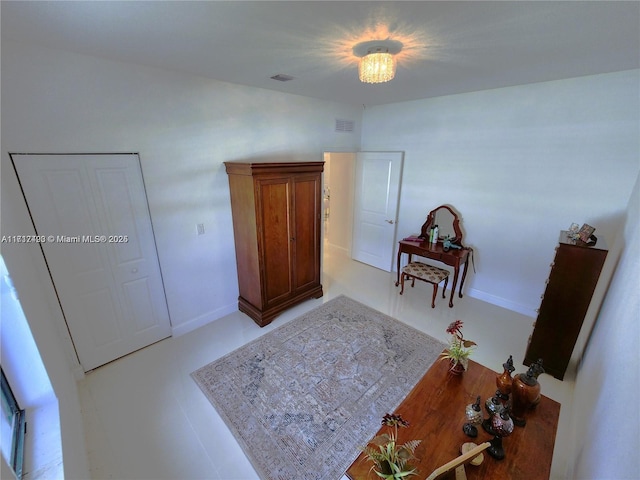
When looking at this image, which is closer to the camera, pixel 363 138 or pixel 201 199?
pixel 201 199

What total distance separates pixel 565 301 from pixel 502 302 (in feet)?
4.41

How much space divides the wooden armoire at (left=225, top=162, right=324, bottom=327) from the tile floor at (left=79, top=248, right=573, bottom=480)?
26 centimetres

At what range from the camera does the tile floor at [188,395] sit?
1.76 meters

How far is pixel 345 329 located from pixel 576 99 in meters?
3.27


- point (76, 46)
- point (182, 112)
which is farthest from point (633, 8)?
point (76, 46)

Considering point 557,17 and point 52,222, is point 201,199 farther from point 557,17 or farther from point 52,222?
point 557,17

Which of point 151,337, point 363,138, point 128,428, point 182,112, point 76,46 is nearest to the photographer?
point 76,46

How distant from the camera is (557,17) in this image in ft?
4.62

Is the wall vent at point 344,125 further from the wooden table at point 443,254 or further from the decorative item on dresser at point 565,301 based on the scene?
the decorative item on dresser at point 565,301

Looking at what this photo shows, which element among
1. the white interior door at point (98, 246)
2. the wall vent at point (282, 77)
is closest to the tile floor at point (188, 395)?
the white interior door at point (98, 246)

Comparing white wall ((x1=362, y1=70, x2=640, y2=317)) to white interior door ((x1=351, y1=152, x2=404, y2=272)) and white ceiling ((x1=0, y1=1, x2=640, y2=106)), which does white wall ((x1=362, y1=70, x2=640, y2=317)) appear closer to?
white interior door ((x1=351, y1=152, x2=404, y2=272))

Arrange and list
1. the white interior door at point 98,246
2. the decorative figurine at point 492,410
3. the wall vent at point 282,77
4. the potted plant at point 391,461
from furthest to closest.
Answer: the wall vent at point 282,77, the white interior door at point 98,246, the decorative figurine at point 492,410, the potted plant at point 391,461

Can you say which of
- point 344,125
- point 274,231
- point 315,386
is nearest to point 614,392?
point 315,386

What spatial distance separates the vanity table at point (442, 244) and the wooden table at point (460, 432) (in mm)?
1783
